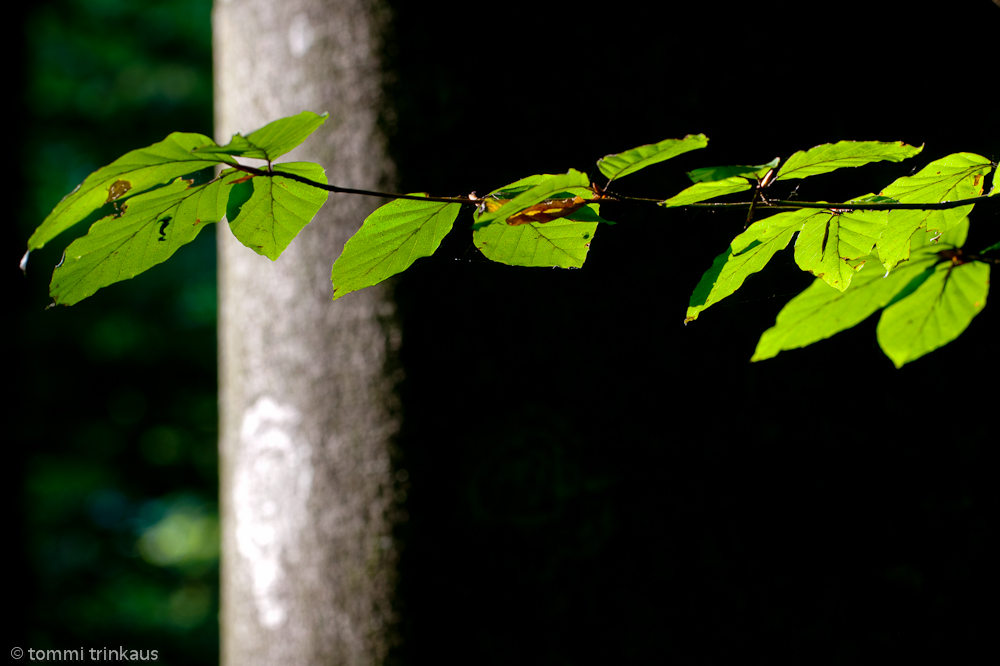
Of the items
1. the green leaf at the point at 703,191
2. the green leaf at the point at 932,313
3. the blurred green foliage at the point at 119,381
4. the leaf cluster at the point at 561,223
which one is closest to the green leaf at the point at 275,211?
the leaf cluster at the point at 561,223

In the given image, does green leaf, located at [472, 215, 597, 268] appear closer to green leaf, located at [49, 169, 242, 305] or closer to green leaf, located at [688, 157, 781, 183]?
green leaf, located at [688, 157, 781, 183]

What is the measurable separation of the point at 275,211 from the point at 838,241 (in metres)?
0.47

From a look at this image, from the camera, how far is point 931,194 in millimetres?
533

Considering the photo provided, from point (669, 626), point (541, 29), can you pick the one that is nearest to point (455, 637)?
point (669, 626)

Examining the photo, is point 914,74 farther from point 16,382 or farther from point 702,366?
point 16,382

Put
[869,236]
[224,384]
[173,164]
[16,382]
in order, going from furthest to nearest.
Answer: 1. [16,382]
2. [224,384]
3. [869,236]
4. [173,164]

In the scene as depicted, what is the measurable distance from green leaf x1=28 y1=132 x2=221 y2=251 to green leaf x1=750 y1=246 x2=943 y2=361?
0.50 meters

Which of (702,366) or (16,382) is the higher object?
(16,382)

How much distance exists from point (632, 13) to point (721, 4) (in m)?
0.12

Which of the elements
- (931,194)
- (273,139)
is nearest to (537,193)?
(273,139)

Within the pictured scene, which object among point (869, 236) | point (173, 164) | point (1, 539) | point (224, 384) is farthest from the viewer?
point (1, 539)

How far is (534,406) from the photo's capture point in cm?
72

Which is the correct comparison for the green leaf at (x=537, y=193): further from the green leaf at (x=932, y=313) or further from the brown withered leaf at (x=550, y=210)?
the green leaf at (x=932, y=313)

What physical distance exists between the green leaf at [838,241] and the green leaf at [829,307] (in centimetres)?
5
